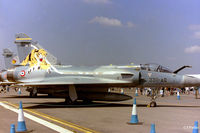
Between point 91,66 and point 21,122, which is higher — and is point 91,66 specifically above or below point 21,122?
above

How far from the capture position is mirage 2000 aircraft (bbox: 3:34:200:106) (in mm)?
14367

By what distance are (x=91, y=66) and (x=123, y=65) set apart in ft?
7.29

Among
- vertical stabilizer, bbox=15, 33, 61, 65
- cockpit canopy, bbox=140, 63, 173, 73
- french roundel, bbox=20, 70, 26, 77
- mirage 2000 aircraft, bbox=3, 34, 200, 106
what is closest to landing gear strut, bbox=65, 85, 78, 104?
mirage 2000 aircraft, bbox=3, 34, 200, 106

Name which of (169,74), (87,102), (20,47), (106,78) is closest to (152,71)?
(169,74)

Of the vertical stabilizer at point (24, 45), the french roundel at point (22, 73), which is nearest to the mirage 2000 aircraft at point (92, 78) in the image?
the french roundel at point (22, 73)

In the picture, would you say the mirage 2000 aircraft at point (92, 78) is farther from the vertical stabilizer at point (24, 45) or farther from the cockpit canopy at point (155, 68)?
the vertical stabilizer at point (24, 45)

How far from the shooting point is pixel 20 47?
18.3 meters

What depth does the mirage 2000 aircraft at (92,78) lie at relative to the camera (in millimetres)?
14367

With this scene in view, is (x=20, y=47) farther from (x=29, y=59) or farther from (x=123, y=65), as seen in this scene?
(x=123, y=65)

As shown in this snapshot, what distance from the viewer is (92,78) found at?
1491cm

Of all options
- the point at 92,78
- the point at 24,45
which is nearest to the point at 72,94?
the point at 92,78

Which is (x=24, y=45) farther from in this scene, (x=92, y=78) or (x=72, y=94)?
(x=92, y=78)

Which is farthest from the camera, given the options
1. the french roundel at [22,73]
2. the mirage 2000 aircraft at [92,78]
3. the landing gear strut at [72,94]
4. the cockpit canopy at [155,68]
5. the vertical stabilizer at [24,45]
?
the vertical stabilizer at [24,45]

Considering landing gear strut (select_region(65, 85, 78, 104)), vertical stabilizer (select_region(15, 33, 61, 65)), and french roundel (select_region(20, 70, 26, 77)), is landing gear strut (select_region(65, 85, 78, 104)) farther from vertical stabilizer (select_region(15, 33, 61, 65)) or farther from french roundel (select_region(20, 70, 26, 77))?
french roundel (select_region(20, 70, 26, 77))
